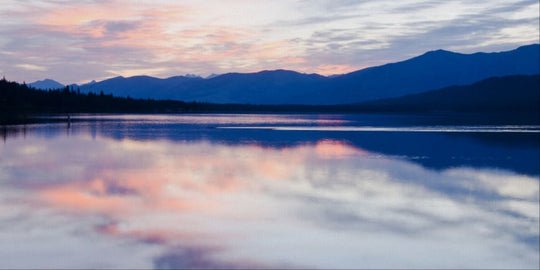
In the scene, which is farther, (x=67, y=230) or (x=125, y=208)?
(x=125, y=208)

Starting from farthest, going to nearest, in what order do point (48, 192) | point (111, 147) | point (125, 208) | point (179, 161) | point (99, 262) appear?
point (111, 147)
point (179, 161)
point (48, 192)
point (125, 208)
point (99, 262)

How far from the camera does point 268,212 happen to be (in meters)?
15.4

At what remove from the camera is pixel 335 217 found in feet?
47.9

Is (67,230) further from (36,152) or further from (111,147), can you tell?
(111,147)

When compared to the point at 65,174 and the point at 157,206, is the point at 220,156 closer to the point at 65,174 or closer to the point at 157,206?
the point at 65,174

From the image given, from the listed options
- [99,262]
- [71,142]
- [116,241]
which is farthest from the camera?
[71,142]

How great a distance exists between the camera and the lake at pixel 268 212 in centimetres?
1111

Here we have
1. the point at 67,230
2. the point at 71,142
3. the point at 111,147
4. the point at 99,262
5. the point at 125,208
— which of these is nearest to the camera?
the point at 99,262

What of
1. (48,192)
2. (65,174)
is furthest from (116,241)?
(65,174)

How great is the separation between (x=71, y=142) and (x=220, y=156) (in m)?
15.4

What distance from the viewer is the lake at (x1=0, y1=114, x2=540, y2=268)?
36.4ft

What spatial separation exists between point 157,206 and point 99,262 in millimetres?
5389

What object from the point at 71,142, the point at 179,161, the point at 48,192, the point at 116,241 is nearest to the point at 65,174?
the point at 48,192

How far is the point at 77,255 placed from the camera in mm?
11047
